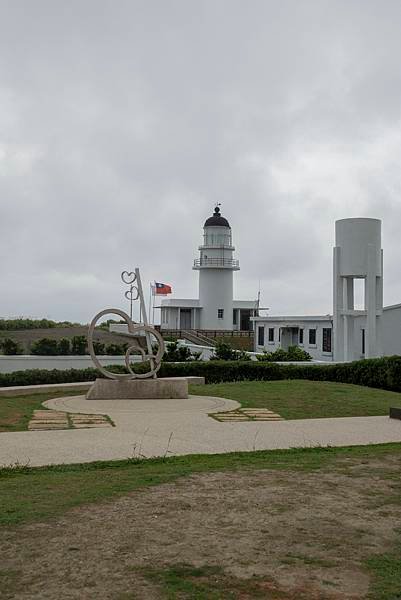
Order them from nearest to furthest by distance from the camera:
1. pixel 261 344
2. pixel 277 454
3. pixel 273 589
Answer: pixel 273 589 → pixel 277 454 → pixel 261 344

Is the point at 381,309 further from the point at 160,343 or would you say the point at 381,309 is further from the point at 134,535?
the point at 134,535

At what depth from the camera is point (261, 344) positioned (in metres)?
42.8

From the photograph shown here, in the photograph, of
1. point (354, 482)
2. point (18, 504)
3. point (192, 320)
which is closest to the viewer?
point (18, 504)

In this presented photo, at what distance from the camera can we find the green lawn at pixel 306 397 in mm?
14438

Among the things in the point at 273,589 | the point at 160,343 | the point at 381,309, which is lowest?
the point at 273,589

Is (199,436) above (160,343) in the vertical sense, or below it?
below

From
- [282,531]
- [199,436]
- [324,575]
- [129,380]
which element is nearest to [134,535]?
[282,531]

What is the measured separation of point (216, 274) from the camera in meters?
51.4

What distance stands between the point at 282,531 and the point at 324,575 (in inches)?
37.9

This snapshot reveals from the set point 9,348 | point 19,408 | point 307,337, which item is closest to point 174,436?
point 19,408

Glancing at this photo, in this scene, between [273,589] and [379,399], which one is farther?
[379,399]

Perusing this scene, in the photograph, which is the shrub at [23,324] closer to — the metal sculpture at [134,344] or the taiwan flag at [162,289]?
the taiwan flag at [162,289]

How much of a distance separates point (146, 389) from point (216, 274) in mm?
34875

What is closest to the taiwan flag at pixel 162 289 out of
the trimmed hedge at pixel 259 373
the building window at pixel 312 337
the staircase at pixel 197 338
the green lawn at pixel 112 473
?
the staircase at pixel 197 338
